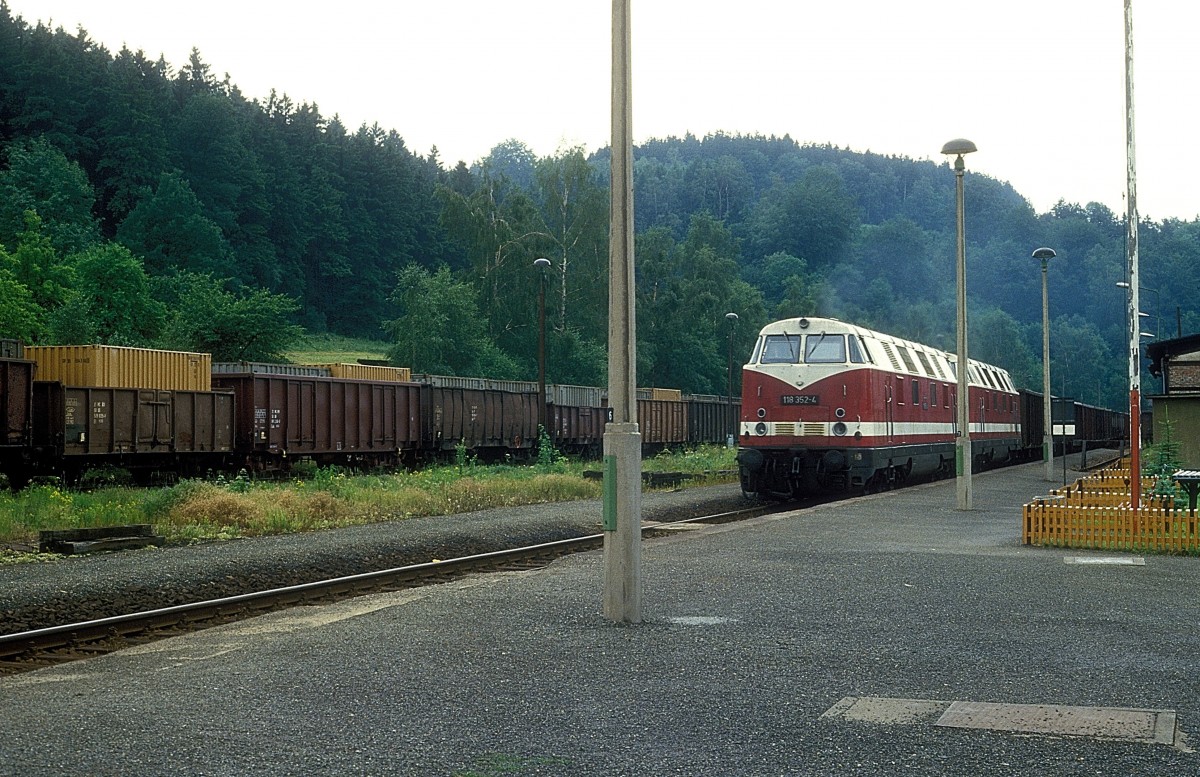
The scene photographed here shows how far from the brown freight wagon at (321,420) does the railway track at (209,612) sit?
15601 mm

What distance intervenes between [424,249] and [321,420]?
7732 centimetres

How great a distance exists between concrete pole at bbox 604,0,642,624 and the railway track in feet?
11.6

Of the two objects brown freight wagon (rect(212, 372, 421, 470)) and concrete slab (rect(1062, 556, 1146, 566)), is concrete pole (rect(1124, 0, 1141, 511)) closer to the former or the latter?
concrete slab (rect(1062, 556, 1146, 566))

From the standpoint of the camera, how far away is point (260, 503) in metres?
20.4

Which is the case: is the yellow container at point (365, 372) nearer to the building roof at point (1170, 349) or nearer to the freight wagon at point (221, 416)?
the freight wagon at point (221, 416)

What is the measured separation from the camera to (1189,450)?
33.5m

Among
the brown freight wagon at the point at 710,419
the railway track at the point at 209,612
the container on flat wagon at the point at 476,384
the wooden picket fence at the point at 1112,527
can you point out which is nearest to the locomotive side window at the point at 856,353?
the wooden picket fence at the point at 1112,527

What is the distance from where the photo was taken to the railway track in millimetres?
9312

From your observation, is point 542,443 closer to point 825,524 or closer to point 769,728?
point 825,524

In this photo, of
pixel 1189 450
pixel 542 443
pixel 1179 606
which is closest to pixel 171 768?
pixel 1179 606

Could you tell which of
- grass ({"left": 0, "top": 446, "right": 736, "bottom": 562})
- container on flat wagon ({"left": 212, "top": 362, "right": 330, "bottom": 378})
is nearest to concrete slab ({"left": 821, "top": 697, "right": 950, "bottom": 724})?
grass ({"left": 0, "top": 446, "right": 736, "bottom": 562})

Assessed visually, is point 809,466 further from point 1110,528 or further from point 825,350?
point 1110,528

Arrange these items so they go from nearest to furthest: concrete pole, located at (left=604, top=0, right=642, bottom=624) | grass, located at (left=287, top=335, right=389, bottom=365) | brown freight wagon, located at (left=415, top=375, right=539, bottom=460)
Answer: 1. concrete pole, located at (left=604, top=0, right=642, bottom=624)
2. brown freight wagon, located at (left=415, top=375, right=539, bottom=460)
3. grass, located at (left=287, top=335, right=389, bottom=365)

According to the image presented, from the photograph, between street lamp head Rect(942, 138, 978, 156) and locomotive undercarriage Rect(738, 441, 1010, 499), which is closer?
street lamp head Rect(942, 138, 978, 156)
